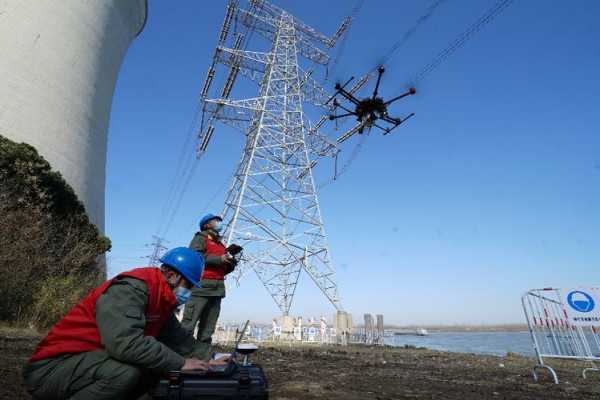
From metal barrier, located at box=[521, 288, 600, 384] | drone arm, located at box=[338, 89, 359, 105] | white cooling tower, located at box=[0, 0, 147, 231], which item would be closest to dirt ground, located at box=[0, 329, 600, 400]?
metal barrier, located at box=[521, 288, 600, 384]

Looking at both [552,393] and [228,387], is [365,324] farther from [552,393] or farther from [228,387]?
[228,387]

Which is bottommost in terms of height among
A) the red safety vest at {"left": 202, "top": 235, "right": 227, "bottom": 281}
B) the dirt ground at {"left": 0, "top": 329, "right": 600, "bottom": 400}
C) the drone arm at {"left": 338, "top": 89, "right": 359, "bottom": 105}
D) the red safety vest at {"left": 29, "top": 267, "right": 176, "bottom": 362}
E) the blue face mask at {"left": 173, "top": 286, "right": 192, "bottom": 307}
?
the dirt ground at {"left": 0, "top": 329, "right": 600, "bottom": 400}

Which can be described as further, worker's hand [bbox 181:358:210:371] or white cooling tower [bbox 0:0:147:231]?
white cooling tower [bbox 0:0:147:231]

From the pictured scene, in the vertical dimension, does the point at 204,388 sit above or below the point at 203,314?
below

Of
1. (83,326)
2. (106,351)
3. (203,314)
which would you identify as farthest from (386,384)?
(83,326)

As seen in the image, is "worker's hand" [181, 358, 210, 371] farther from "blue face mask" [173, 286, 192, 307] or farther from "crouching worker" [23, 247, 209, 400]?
"blue face mask" [173, 286, 192, 307]

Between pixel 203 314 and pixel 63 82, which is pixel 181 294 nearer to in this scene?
pixel 203 314

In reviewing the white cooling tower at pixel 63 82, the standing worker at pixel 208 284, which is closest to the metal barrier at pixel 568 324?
the standing worker at pixel 208 284
